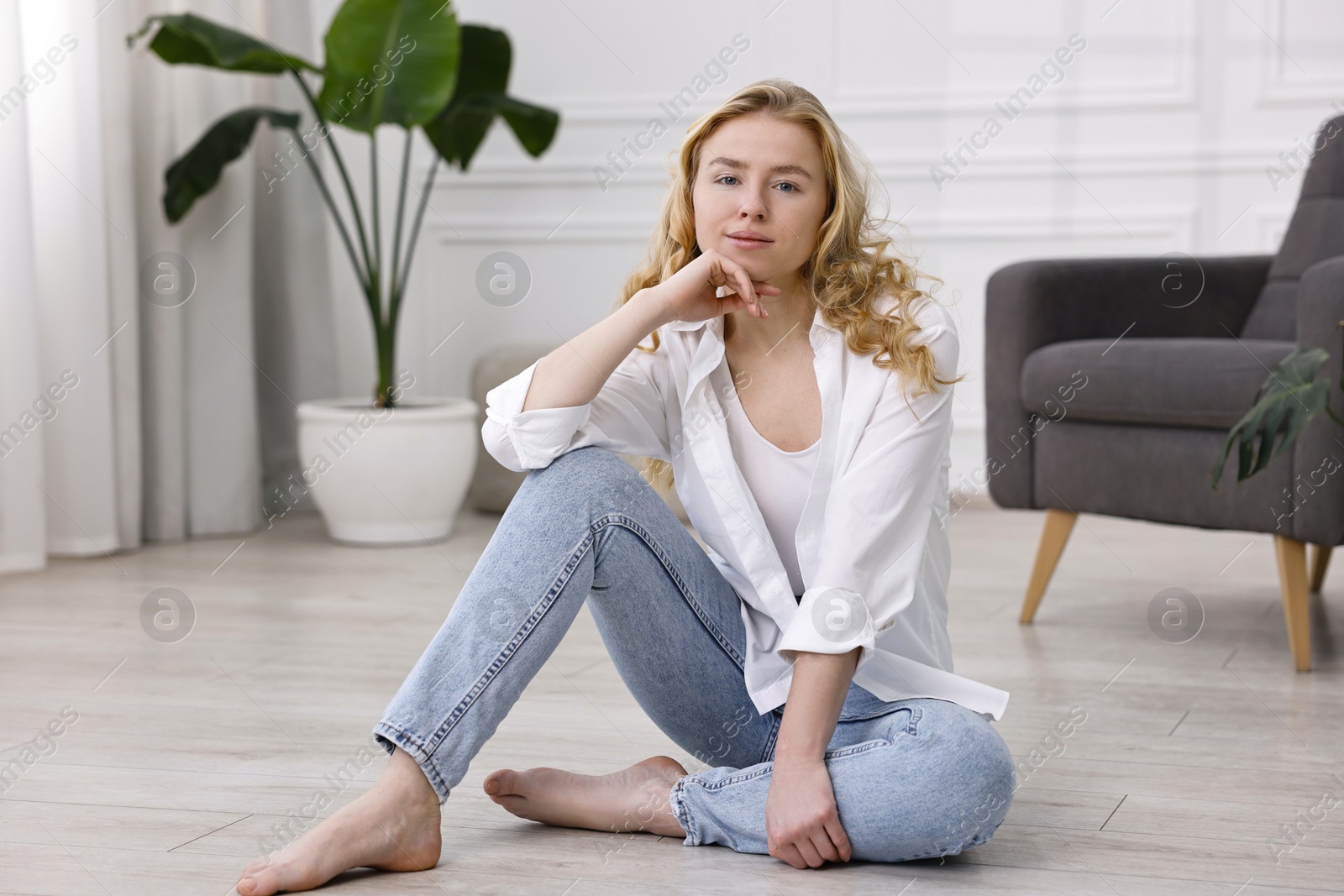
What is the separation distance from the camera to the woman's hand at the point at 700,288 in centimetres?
119

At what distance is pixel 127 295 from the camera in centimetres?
294

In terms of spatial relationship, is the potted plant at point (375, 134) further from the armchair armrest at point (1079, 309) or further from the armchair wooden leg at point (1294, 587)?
the armchair wooden leg at point (1294, 587)

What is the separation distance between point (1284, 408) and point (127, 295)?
91.7 inches

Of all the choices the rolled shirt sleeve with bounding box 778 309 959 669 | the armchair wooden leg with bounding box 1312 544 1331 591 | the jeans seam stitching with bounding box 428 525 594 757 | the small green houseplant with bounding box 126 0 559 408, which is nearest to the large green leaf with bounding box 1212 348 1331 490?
the armchair wooden leg with bounding box 1312 544 1331 591

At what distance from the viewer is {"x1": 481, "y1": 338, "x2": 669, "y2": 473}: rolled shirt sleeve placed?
1.16 m

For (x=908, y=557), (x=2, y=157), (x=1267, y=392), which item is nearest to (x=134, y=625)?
(x=2, y=157)

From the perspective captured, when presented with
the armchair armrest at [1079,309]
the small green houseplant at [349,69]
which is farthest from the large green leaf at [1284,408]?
the small green houseplant at [349,69]

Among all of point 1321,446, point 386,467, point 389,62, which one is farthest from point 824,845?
point 389,62

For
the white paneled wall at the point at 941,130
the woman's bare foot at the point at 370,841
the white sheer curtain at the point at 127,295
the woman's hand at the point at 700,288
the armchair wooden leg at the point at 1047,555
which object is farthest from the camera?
the white paneled wall at the point at 941,130

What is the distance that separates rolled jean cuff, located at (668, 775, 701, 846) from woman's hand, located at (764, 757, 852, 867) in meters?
0.10

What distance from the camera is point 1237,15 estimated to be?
3383 mm

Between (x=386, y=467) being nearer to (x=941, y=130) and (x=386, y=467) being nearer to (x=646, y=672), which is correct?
(x=941, y=130)

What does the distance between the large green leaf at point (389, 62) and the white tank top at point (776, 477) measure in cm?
191

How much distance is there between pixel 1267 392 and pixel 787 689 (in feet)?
3.34
